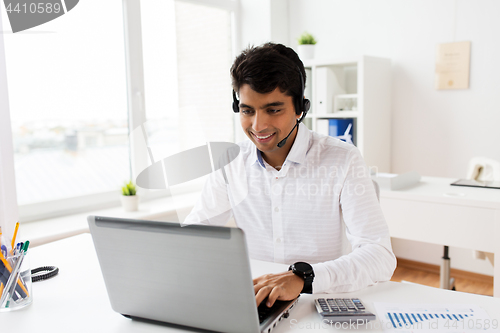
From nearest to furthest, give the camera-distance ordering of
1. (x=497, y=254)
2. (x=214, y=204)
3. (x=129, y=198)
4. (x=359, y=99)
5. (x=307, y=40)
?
1. (x=214, y=204)
2. (x=497, y=254)
3. (x=129, y=198)
4. (x=359, y=99)
5. (x=307, y=40)

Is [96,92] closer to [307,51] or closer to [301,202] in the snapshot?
[307,51]

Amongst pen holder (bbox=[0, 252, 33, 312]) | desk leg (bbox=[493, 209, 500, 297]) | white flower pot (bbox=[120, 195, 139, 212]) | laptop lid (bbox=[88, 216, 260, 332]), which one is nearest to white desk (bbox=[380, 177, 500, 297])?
desk leg (bbox=[493, 209, 500, 297])

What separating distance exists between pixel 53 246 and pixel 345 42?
255cm

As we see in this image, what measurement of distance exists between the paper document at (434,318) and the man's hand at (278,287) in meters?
0.18

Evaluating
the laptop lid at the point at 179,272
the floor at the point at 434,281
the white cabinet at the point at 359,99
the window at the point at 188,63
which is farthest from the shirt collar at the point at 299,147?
the floor at the point at 434,281

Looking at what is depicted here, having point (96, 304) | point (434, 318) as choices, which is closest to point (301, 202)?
point (434, 318)

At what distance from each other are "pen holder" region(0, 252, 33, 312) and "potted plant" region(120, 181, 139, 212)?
153cm

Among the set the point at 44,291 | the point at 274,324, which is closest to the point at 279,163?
the point at 274,324

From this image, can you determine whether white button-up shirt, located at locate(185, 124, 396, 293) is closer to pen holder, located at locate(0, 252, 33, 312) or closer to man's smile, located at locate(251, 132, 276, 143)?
man's smile, located at locate(251, 132, 276, 143)

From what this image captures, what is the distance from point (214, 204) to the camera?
4.72ft

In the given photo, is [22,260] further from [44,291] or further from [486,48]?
[486,48]

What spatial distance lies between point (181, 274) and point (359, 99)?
2354mm

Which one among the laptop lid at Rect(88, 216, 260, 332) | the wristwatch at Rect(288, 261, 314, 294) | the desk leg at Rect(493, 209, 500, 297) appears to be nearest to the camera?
the laptop lid at Rect(88, 216, 260, 332)

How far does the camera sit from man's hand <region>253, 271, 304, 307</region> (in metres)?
0.87
